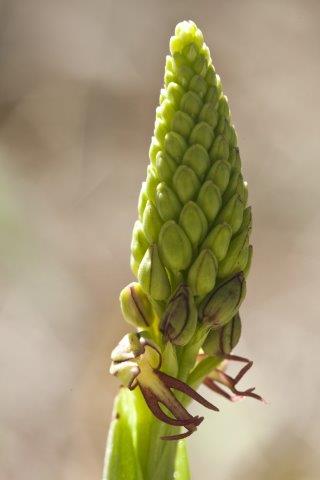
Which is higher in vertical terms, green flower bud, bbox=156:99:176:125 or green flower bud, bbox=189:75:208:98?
green flower bud, bbox=189:75:208:98

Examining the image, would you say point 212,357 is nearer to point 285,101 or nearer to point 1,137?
point 1,137

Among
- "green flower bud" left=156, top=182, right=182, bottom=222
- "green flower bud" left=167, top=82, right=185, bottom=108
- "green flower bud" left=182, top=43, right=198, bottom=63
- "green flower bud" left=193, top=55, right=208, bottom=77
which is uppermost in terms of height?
"green flower bud" left=182, top=43, right=198, bottom=63

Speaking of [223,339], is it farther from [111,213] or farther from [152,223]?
[111,213]

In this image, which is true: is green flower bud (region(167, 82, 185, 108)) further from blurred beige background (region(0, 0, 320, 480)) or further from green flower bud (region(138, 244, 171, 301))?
blurred beige background (region(0, 0, 320, 480))

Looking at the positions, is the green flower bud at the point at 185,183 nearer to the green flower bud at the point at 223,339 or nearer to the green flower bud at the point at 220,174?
the green flower bud at the point at 220,174

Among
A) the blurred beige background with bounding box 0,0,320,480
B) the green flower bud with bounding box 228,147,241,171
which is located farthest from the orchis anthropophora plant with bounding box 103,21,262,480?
the blurred beige background with bounding box 0,0,320,480

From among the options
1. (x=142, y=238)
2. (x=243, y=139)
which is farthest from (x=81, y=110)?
(x=142, y=238)

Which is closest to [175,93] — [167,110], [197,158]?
[167,110]
